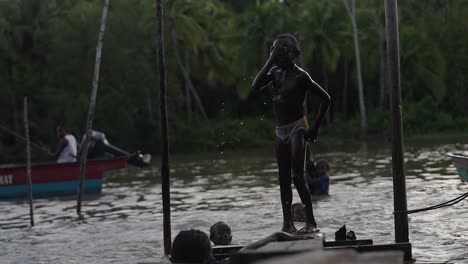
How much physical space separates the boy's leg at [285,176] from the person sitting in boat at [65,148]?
43.8 feet

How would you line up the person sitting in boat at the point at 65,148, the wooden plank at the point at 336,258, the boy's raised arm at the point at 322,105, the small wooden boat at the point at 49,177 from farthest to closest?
1. the person sitting in boat at the point at 65,148
2. the small wooden boat at the point at 49,177
3. the boy's raised arm at the point at 322,105
4. the wooden plank at the point at 336,258

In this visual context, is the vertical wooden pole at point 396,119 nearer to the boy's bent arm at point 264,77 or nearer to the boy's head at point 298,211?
the boy's bent arm at point 264,77

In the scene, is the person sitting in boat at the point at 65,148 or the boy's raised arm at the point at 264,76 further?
the person sitting in boat at the point at 65,148

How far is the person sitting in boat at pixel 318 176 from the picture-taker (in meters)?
17.9

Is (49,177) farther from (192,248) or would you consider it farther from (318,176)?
(192,248)

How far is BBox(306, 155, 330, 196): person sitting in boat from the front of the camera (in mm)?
17938

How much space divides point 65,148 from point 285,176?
13739 millimetres

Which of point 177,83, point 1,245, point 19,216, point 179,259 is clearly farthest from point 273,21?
point 179,259

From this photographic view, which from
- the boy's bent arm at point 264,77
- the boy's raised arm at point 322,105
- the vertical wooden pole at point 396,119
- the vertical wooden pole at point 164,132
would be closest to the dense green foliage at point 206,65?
the vertical wooden pole at point 164,132

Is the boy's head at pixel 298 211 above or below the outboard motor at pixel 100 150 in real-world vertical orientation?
below

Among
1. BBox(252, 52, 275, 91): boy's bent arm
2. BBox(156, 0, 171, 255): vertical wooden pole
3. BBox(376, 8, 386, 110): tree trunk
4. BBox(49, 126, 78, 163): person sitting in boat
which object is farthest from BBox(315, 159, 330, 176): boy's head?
BBox(376, 8, 386, 110): tree trunk

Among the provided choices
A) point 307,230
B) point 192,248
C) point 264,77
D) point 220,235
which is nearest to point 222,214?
point 220,235

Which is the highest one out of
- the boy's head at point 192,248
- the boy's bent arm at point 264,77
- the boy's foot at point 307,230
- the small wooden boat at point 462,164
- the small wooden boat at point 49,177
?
the boy's bent arm at point 264,77

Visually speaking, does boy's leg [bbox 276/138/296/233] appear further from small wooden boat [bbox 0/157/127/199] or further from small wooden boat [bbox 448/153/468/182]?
small wooden boat [bbox 0/157/127/199]
